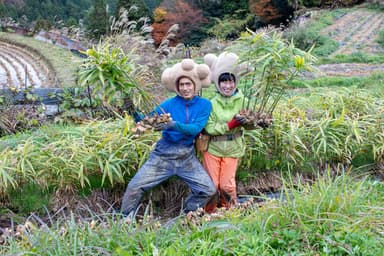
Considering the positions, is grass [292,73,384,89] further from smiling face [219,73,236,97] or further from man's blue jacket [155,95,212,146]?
man's blue jacket [155,95,212,146]

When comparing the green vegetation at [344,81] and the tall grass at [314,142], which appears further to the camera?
the green vegetation at [344,81]

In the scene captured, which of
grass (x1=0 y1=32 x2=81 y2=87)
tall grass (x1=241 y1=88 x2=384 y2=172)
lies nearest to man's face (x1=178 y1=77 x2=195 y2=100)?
tall grass (x1=241 y1=88 x2=384 y2=172)

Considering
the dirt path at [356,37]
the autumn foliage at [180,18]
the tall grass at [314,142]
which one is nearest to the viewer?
the tall grass at [314,142]

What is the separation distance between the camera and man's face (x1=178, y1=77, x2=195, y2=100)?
11.2 feet

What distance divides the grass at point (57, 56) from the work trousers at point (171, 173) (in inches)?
174

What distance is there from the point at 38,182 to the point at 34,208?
0.86 ft

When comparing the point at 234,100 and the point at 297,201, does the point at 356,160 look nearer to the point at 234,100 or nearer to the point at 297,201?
the point at 234,100

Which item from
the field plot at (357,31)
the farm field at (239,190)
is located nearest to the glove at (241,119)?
the farm field at (239,190)

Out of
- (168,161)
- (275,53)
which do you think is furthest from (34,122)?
(275,53)

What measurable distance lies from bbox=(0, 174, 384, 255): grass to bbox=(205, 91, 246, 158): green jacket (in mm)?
989

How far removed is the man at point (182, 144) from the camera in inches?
135

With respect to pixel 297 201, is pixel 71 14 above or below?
above

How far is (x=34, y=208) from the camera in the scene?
395 centimetres

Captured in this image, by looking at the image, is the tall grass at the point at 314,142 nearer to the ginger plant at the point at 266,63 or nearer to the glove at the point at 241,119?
the ginger plant at the point at 266,63
